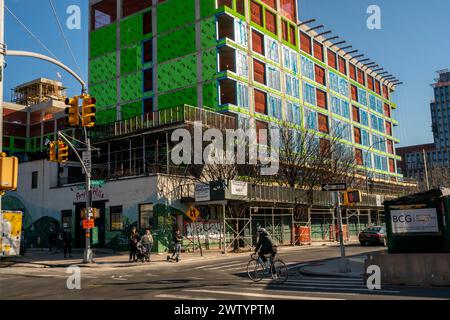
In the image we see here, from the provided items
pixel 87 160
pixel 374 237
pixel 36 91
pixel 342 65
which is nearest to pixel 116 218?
pixel 87 160

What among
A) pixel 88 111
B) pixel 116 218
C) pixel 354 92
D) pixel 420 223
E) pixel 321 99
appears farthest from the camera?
pixel 354 92

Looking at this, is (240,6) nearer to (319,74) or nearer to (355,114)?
(319,74)

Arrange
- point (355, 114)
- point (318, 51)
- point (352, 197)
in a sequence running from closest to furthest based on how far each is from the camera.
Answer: point (352, 197) → point (318, 51) → point (355, 114)

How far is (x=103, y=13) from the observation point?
5678cm

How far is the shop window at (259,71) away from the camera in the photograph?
48.4m

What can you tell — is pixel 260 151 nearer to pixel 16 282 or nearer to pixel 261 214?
pixel 261 214

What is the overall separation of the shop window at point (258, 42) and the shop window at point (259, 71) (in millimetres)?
1327

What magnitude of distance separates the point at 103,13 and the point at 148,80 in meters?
12.9

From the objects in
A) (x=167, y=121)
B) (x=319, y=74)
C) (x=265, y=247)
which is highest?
(x=319, y=74)

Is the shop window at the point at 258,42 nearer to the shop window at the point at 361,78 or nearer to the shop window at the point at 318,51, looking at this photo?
the shop window at the point at 318,51

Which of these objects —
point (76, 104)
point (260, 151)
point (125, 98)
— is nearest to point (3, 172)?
point (76, 104)

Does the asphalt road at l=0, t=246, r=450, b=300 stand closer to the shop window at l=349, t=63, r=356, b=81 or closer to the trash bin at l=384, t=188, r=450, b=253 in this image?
the trash bin at l=384, t=188, r=450, b=253

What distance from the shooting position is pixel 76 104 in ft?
59.9

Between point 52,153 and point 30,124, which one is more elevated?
point 30,124
